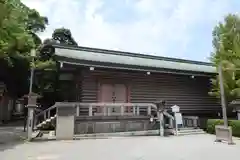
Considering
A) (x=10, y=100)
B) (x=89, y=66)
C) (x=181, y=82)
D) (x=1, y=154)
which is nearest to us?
(x=1, y=154)

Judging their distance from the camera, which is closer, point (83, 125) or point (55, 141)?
point (55, 141)

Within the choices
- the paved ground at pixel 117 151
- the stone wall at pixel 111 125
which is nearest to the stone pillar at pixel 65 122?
the stone wall at pixel 111 125

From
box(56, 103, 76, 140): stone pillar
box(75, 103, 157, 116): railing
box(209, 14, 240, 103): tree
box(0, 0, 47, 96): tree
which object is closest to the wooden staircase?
box(75, 103, 157, 116): railing

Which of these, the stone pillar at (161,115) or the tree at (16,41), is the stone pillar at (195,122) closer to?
the stone pillar at (161,115)

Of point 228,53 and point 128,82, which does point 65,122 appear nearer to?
point 128,82

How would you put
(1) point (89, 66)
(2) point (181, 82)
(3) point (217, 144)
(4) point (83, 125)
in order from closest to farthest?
(3) point (217, 144), (4) point (83, 125), (1) point (89, 66), (2) point (181, 82)

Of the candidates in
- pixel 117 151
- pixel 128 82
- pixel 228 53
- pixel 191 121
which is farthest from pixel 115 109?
pixel 228 53

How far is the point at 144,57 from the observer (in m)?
19.3

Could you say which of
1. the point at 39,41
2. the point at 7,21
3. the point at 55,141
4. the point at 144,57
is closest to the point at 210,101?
the point at 144,57

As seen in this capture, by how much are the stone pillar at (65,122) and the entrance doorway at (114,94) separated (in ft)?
10.8

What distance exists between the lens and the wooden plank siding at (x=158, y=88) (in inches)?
535

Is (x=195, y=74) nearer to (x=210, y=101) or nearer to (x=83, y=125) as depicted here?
(x=210, y=101)

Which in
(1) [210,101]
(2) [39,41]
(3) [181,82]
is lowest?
(1) [210,101]

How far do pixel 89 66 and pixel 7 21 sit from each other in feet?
15.4
